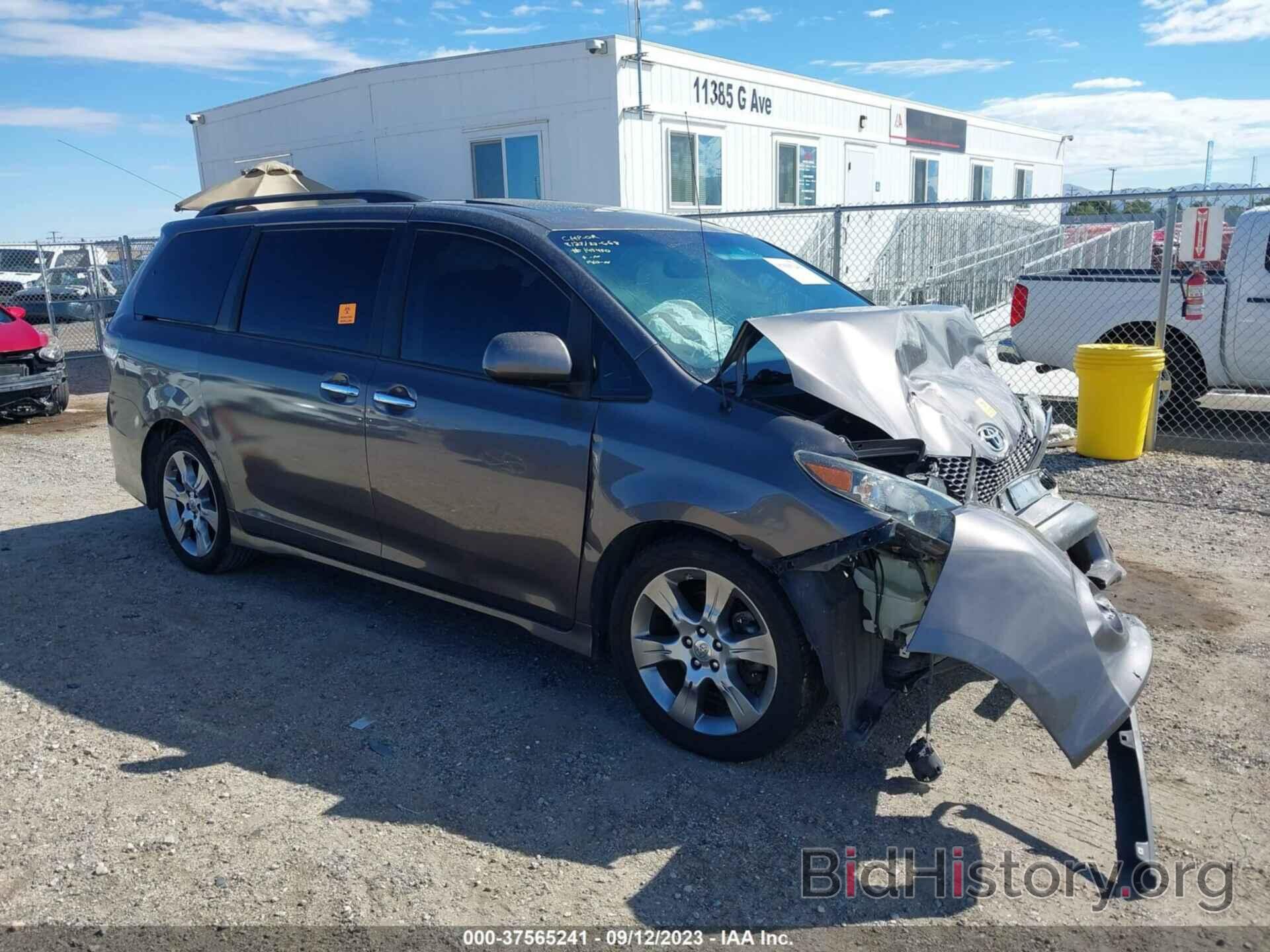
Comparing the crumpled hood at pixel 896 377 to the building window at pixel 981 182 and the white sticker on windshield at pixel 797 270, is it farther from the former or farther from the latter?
the building window at pixel 981 182

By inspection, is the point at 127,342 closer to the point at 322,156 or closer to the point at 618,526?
the point at 618,526

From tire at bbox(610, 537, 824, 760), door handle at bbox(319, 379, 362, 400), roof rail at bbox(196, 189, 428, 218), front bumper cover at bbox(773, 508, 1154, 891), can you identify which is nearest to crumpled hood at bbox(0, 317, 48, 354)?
roof rail at bbox(196, 189, 428, 218)

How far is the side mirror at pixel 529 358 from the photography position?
11.7ft

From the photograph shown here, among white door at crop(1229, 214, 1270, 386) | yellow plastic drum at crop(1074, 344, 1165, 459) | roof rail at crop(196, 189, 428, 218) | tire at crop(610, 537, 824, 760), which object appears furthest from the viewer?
white door at crop(1229, 214, 1270, 386)

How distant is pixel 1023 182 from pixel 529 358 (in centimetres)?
2339

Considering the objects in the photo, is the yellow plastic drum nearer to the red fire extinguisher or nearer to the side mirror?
Answer: the red fire extinguisher

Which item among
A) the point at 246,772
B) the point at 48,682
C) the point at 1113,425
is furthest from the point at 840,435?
the point at 1113,425

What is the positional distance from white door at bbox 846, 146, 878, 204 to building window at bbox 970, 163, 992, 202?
443 centimetres

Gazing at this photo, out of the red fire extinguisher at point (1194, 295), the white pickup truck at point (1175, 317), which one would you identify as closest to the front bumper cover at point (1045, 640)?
the white pickup truck at point (1175, 317)

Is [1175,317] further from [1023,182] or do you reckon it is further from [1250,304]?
[1023,182]

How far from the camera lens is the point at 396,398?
4203 mm

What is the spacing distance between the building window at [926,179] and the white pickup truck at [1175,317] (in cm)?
974

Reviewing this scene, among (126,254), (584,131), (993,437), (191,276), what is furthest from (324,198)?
(126,254)

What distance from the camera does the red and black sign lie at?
1812 centimetres
